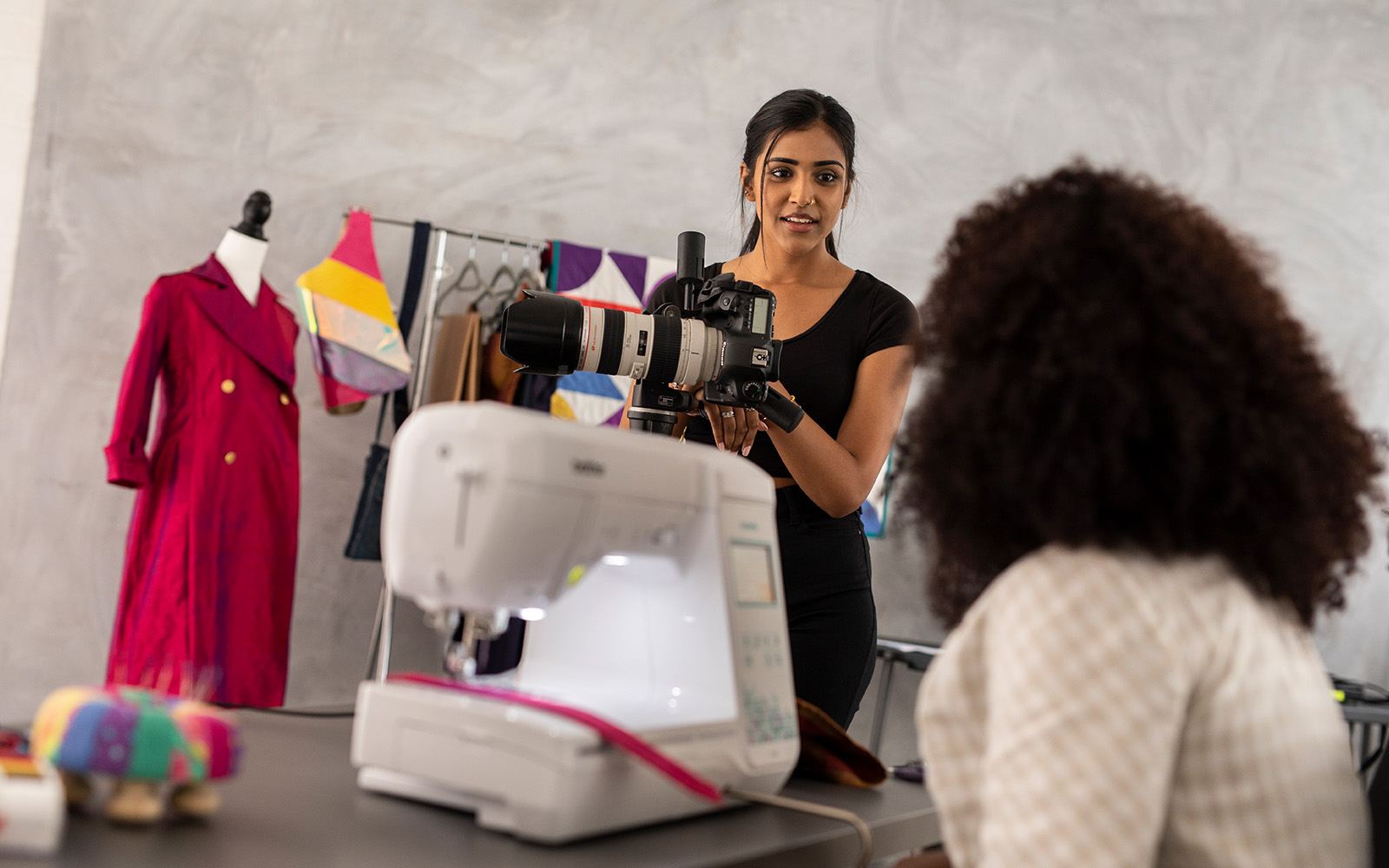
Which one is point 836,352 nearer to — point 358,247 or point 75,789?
point 75,789

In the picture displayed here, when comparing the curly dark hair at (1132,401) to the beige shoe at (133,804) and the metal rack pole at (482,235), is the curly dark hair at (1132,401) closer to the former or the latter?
the beige shoe at (133,804)

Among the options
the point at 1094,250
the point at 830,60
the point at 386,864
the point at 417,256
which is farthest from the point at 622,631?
the point at 830,60

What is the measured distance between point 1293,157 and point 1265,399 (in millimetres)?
3563

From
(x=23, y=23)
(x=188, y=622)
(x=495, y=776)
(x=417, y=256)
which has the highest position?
(x=23, y=23)

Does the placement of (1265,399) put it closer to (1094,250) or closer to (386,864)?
(1094,250)

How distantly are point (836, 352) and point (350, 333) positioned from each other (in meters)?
1.46

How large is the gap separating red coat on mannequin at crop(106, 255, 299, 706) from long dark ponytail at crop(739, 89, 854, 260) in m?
1.25

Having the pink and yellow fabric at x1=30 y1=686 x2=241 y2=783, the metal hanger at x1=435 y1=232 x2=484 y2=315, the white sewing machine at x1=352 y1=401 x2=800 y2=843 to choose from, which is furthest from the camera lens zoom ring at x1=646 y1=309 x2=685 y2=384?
the metal hanger at x1=435 y1=232 x2=484 y2=315

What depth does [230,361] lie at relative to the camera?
2295 millimetres

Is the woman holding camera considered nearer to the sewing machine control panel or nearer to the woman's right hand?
the woman's right hand

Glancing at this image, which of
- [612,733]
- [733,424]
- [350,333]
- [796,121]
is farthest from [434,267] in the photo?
[612,733]

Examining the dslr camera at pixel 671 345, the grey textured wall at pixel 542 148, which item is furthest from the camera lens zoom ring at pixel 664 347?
the grey textured wall at pixel 542 148

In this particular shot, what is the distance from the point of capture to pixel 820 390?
1.50 metres

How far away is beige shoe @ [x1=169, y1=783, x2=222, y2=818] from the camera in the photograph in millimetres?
708
